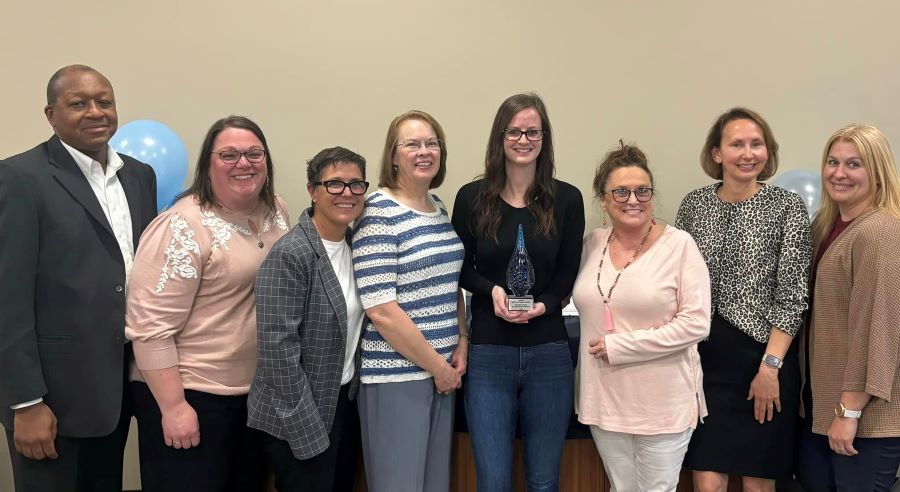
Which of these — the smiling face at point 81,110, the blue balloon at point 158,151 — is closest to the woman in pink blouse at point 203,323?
the smiling face at point 81,110

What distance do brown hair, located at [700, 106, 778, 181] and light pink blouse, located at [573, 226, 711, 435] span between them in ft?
1.58

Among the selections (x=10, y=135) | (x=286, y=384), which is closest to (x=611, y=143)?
(x=286, y=384)

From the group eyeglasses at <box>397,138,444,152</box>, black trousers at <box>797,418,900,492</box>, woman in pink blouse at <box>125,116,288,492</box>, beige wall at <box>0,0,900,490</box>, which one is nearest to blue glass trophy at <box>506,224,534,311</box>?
eyeglasses at <box>397,138,444,152</box>

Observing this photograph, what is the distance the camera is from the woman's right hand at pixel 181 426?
170cm

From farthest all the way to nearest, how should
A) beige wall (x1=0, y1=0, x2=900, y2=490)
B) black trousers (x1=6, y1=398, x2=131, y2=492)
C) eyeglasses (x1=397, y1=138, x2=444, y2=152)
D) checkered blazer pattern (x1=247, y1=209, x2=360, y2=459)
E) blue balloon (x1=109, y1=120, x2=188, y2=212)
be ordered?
beige wall (x1=0, y1=0, x2=900, y2=490) < blue balloon (x1=109, y1=120, x2=188, y2=212) < eyeglasses (x1=397, y1=138, x2=444, y2=152) < black trousers (x1=6, y1=398, x2=131, y2=492) < checkered blazer pattern (x1=247, y1=209, x2=360, y2=459)

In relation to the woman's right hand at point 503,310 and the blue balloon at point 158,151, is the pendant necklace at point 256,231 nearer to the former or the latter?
the woman's right hand at point 503,310

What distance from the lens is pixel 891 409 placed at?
70.9 inches

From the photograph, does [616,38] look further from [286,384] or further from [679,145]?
[286,384]

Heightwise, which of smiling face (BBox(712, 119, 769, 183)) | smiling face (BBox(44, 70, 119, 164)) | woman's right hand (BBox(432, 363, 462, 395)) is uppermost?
smiling face (BBox(44, 70, 119, 164))

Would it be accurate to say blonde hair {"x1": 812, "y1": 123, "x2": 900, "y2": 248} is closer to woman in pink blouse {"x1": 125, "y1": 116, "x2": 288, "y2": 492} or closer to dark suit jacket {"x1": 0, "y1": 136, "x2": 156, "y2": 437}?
woman in pink blouse {"x1": 125, "y1": 116, "x2": 288, "y2": 492}

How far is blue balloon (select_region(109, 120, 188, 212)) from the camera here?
2.79m

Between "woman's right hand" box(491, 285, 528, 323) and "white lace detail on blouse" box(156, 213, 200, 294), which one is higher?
"white lace detail on blouse" box(156, 213, 200, 294)

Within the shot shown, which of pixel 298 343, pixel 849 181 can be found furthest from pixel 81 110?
pixel 849 181

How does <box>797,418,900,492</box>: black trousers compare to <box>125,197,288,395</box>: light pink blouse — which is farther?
<box>797,418,900,492</box>: black trousers
